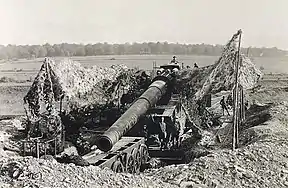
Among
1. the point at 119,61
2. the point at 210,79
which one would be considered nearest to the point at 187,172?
the point at 210,79

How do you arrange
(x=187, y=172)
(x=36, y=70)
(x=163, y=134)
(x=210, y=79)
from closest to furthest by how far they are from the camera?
(x=187, y=172) → (x=163, y=134) → (x=210, y=79) → (x=36, y=70)

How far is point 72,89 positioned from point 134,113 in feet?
13.8

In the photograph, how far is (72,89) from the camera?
14.6m

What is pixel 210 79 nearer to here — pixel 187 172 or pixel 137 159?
pixel 137 159

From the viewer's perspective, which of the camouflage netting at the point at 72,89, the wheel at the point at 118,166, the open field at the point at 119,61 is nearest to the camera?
the wheel at the point at 118,166

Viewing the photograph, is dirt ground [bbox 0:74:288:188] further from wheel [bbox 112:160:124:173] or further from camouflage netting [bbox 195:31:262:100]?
camouflage netting [bbox 195:31:262:100]

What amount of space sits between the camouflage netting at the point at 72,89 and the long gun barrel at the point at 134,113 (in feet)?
4.46

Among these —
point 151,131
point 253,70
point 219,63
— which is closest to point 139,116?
point 151,131

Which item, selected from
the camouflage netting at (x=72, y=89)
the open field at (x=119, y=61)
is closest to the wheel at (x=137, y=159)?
the camouflage netting at (x=72, y=89)

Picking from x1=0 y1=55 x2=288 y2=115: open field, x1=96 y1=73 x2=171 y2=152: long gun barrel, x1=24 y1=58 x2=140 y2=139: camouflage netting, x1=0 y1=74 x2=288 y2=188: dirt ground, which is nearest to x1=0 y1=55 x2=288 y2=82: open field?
x1=0 y1=55 x2=288 y2=115: open field

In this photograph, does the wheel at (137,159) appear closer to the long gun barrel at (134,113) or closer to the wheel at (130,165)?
the wheel at (130,165)

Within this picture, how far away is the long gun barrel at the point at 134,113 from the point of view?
9.11 m

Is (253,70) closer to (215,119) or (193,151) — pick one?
(215,119)

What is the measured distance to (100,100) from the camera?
15.5 meters
